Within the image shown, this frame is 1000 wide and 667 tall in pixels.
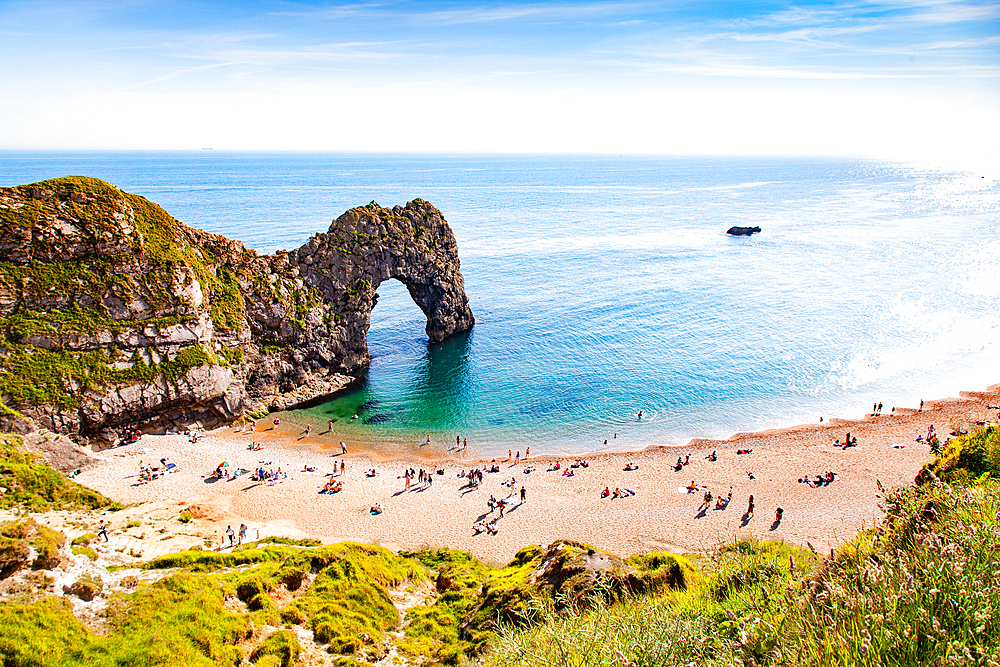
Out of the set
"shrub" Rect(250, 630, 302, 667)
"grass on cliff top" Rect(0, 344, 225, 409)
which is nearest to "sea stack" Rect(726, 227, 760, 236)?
"grass on cliff top" Rect(0, 344, 225, 409)

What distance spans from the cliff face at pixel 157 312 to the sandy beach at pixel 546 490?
4106mm

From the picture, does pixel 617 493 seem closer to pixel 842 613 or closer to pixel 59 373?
pixel 842 613

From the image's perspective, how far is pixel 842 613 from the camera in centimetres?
641

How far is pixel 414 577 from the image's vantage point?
893 inches

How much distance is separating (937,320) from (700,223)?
77008mm

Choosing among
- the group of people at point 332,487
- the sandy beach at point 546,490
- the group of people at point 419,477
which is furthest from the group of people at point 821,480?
the group of people at point 332,487

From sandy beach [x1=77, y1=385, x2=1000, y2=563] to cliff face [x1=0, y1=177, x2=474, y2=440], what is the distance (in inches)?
162

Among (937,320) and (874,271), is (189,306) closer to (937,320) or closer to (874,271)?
(937,320)

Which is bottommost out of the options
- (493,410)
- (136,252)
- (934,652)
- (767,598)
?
(493,410)

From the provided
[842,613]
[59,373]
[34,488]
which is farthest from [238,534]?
[842,613]

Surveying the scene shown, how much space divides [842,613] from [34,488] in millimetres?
33514

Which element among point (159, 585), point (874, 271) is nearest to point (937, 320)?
point (874, 271)

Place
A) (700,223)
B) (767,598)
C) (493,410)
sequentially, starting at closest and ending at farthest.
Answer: (767,598)
(493,410)
(700,223)

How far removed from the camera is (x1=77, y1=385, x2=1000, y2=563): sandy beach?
3078 centimetres
